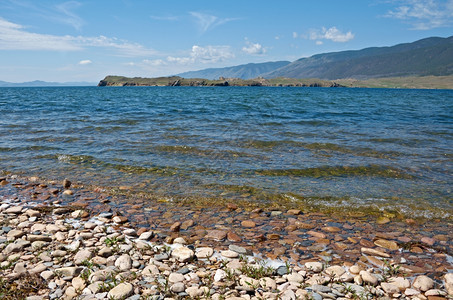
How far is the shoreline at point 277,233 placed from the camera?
5.55 metres

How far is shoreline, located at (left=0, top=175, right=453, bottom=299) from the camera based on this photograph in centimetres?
555

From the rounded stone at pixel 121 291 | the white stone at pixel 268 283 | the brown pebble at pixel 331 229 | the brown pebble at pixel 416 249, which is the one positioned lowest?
the brown pebble at pixel 416 249

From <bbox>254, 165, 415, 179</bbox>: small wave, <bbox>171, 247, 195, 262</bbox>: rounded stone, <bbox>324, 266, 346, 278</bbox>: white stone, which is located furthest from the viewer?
<bbox>254, 165, 415, 179</bbox>: small wave

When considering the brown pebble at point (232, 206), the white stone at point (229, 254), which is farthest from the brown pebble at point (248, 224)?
the white stone at point (229, 254)

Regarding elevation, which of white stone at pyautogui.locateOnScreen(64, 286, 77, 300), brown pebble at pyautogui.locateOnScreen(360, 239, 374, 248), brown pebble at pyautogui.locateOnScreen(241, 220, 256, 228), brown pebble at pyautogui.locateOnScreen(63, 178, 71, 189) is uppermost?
brown pebble at pyautogui.locateOnScreen(63, 178, 71, 189)

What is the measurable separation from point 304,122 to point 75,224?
71.0ft

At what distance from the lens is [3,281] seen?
14.9 feet

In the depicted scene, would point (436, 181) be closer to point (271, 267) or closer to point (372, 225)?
point (372, 225)

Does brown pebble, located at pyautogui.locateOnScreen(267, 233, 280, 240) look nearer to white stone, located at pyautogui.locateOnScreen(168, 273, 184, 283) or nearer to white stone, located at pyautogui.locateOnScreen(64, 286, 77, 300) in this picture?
white stone, located at pyautogui.locateOnScreen(168, 273, 184, 283)

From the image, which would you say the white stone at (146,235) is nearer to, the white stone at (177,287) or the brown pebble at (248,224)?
the white stone at (177,287)

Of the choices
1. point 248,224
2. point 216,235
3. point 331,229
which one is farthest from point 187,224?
point 331,229

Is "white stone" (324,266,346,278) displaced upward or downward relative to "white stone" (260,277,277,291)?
downward

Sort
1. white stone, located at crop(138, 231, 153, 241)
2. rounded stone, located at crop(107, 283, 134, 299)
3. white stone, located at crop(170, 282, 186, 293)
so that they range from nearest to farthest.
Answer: rounded stone, located at crop(107, 283, 134, 299), white stone, located at crop(170, 282, 186, 293), white stone, located at crop(138, 231, 153, 241)

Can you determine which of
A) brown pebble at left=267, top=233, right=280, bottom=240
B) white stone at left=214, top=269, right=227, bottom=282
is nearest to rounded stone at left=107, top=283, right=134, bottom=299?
white stone at left=214, top=269, right=227, bottom=282
